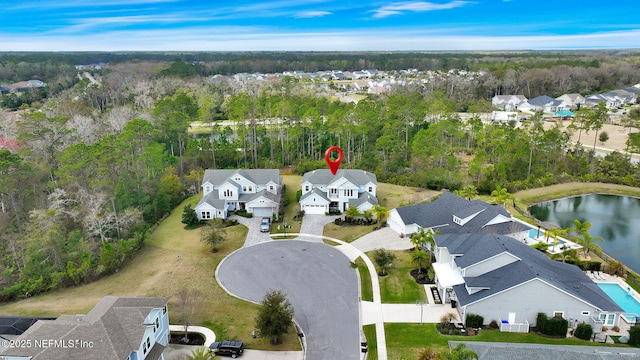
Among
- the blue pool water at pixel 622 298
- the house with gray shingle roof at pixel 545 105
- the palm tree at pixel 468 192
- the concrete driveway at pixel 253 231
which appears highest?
the house with gray shingle roof at pixel 545 105

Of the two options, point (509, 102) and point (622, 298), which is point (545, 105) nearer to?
point (509, 102)

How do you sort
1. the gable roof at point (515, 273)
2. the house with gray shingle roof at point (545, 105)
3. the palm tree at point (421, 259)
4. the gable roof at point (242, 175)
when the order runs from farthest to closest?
the house with gray shingle roof at point (545, 105) → the gable roof at point (242, 175) → the palm tree at point (421, 259) → the gable roof at point (515, 273)

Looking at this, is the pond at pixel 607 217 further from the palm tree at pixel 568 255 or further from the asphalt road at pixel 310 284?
the asphalt road at pixel 310 284

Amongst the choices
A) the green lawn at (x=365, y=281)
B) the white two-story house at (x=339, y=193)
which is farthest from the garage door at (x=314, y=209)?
the green lawn at (x=365, y=281)

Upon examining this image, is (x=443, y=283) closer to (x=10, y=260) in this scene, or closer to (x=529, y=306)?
(x=529, y=306)

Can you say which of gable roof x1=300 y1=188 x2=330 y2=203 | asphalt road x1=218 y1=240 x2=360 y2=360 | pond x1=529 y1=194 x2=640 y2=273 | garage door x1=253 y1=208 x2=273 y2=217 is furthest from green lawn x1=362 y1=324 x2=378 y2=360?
pond x1=529 y1=194 x2=640 y2=273

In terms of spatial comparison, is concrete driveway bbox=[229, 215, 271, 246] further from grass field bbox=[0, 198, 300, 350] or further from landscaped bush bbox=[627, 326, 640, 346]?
landscaped bush bbox=[627, 326, 640, 346]
